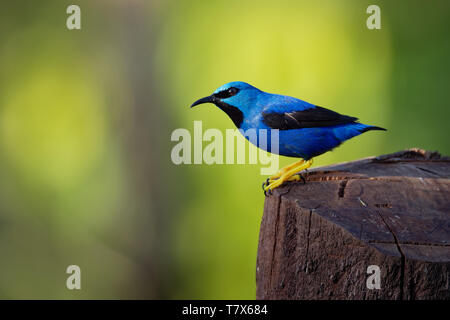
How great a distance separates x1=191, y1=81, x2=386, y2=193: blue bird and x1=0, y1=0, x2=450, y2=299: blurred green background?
2651mm

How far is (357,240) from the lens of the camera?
2.59 meters

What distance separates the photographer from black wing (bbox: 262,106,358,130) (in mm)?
4391

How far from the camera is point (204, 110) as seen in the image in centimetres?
729

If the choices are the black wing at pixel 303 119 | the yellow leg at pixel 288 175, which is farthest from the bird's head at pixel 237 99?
the yellow leg at pixel 288 175

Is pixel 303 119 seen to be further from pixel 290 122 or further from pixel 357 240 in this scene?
pixel 357 240

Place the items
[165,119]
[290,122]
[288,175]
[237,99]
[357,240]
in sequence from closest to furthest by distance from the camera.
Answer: [357,240] → [288,175] → [290,122] → [237,99] → [165,119]

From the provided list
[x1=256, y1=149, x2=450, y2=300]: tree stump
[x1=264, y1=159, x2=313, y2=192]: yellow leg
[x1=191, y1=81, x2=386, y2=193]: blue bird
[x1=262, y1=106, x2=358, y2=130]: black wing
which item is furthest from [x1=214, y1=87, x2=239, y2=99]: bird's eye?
[x1=256, y1=149, x2=450, y2=300]: tree stump

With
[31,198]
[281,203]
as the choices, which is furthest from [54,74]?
[281,203]

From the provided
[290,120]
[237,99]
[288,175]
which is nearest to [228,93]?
[237,99]

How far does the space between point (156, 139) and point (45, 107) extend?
204 centimetres

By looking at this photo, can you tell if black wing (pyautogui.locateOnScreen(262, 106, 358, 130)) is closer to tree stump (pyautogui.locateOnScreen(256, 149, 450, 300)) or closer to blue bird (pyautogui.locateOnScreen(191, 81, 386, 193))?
blue bird (pyautogui.locateOnScreen(191, 81, 386, 193))

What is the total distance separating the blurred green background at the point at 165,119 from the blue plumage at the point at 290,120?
2.64 metres

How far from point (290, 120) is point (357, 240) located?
1989 mm

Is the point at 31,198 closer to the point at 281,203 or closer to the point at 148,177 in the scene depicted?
the point at 148,177
